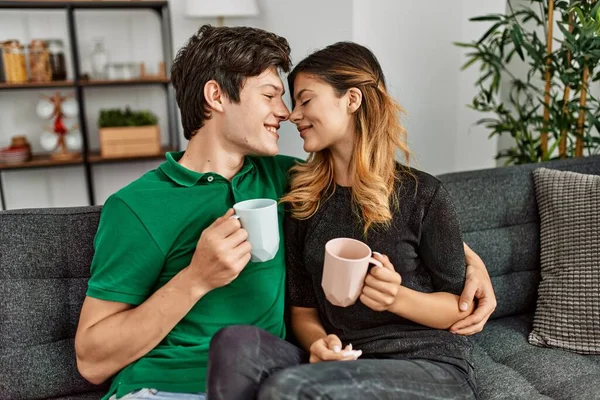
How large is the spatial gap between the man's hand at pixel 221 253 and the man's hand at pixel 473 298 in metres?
0.53

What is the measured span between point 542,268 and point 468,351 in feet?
1.77

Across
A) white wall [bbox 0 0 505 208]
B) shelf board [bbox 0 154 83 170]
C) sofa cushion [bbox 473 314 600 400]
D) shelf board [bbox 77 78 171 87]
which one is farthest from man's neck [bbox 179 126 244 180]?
shelf board [bbox 0 154 83 170]

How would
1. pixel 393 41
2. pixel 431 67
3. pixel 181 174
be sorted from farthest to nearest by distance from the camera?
pixel 431 67, pixel 393 41, pixel 181 174

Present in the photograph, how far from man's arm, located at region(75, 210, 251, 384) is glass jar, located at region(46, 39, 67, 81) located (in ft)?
8.34

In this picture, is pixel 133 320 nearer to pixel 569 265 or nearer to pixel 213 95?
pixel 213 95

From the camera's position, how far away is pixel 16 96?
135 inches

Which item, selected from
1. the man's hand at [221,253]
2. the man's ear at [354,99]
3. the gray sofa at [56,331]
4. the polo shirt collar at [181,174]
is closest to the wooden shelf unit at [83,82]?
the gray sofa at [56,331]

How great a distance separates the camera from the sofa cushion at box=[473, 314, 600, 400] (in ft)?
4.33

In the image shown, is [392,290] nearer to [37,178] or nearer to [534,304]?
[534,304]

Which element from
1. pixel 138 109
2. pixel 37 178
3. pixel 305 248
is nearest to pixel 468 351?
pixel 305 248

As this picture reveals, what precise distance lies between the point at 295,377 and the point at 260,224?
0.29 meters

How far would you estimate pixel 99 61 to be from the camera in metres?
3.35

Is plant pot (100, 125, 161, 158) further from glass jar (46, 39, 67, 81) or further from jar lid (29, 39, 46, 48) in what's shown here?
Result: jar lid (29, 39, 46, 48)

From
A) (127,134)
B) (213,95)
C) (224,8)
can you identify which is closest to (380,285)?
(213,95)
